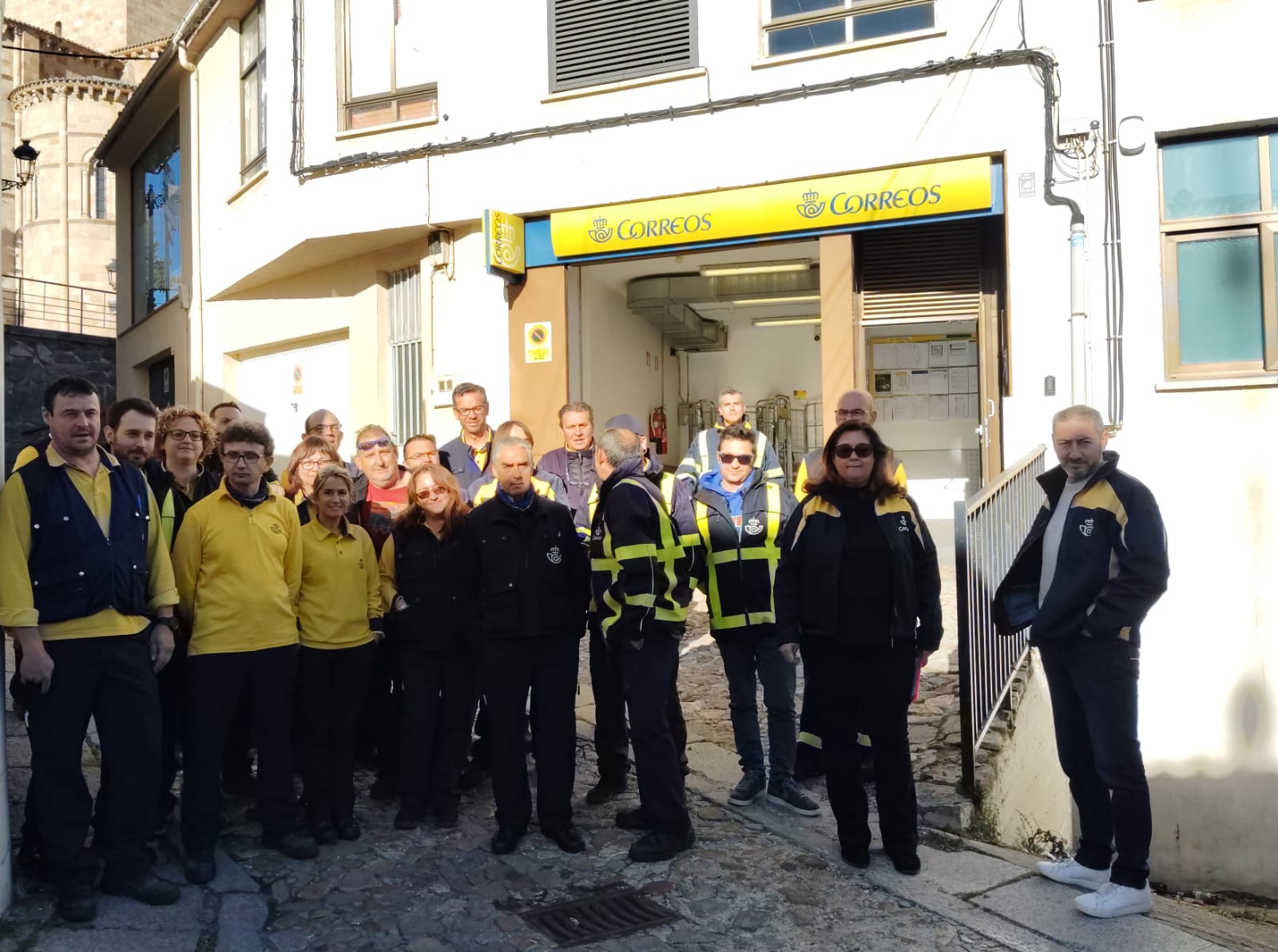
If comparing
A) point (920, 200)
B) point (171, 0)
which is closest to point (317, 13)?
point (920, 200)

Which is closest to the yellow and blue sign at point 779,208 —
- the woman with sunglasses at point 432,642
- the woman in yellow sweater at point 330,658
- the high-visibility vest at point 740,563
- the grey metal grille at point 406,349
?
the grey metal grille at point 406,349

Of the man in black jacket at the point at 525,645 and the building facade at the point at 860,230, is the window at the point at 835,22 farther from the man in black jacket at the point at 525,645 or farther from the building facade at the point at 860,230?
the man in black jacket at the point at 525,645

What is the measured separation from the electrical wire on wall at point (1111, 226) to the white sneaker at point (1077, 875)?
5611 millimetres

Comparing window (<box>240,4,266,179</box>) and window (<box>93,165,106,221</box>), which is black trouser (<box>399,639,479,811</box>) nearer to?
window (<box>240,4,266,179</box>)

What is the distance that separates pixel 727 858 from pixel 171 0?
126 feet

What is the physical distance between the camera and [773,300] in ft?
42.6

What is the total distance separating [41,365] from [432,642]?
18.3m

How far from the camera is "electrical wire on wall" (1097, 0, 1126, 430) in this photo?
30.6ft

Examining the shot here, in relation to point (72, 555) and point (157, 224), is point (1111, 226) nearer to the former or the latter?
point (72, 555)

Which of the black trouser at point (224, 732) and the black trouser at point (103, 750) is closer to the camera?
the black trouser at point (103, 750)

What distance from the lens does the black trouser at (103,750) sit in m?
4.09

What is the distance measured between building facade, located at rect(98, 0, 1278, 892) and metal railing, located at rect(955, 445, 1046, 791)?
258 centimetres

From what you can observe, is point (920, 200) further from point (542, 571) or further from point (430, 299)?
point (542, 571)

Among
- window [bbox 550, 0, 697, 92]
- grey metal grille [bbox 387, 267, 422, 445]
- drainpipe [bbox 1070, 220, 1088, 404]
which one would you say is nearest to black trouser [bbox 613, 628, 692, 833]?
drainpipe [bbox 1070, 220, 1088, 404]
